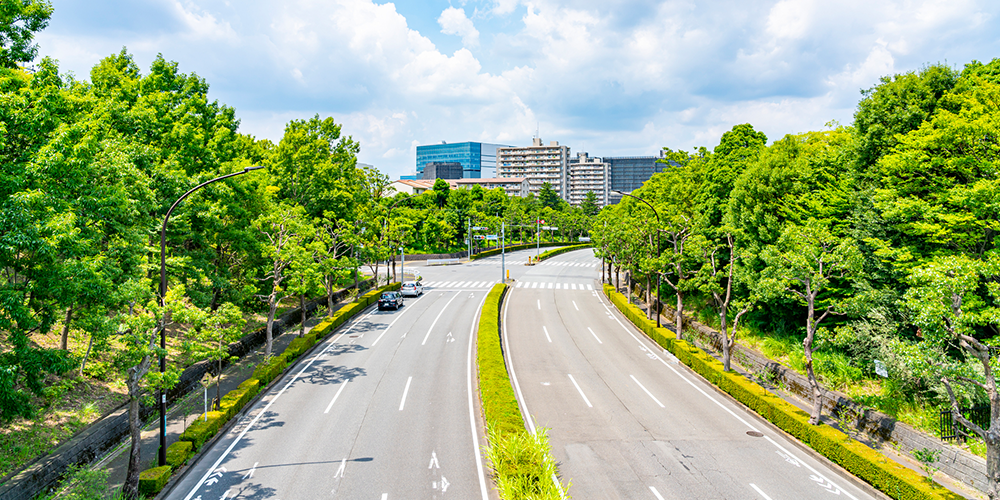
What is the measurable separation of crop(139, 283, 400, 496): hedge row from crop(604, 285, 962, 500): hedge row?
20433 millimetres

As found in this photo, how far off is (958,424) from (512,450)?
15.1 meters

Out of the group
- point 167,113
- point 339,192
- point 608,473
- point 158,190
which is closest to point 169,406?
point 158,190

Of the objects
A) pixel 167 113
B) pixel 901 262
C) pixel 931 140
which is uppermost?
pixel 167 113

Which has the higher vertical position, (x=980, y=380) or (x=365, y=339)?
(x=980, y=380)

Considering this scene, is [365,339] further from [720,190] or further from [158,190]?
[720,190]

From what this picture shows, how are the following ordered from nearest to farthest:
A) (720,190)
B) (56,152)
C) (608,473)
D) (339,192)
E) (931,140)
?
(56,152)
(608,473)
(931,140)
(720,190)
(339,192)

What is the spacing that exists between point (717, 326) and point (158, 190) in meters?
31.2

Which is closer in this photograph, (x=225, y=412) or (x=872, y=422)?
(x=872, y=422)

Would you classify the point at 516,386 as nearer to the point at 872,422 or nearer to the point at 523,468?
the point at 523,468

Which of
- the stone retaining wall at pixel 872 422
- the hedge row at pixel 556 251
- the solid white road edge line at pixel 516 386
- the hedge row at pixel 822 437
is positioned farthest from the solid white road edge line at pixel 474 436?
the hedge row at pixel 556 251

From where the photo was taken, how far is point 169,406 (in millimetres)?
19578

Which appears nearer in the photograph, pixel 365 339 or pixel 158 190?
pixel 158 190

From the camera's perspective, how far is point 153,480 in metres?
13.2

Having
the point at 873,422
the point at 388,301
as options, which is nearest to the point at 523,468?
the point at 873,422
